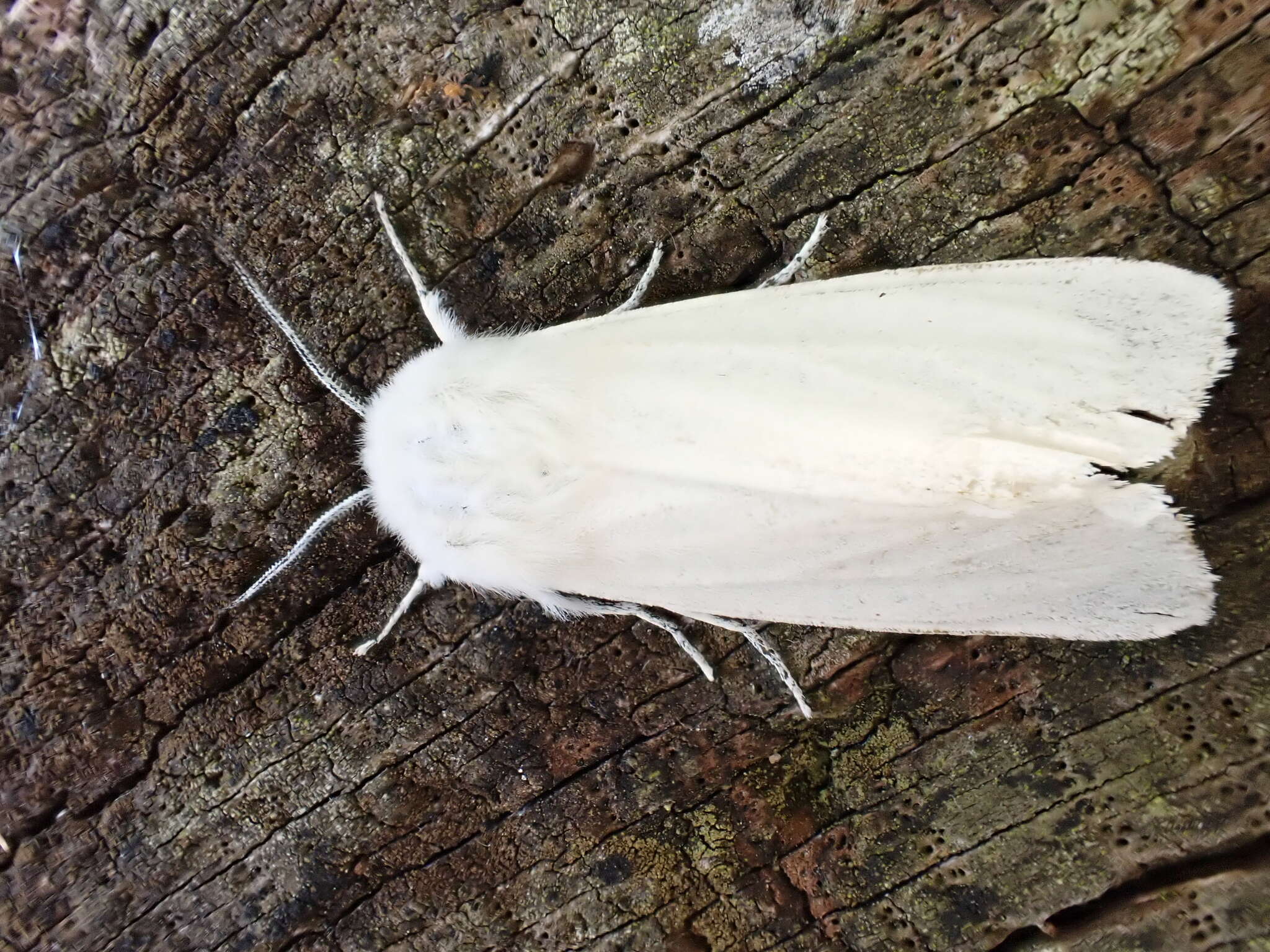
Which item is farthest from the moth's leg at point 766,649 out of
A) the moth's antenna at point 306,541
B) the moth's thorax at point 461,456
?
the moth's antenna at point 306,541

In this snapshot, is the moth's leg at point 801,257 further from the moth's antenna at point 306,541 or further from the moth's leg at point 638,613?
the moth's antenna at point 306,541

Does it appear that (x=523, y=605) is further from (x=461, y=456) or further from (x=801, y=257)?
(x=801, y=257)

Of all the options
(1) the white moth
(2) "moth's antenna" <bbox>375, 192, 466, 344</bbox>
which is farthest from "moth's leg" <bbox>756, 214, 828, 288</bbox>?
(2) "moth's antenna" <bbox>375, 192, 466, 344</bbox>

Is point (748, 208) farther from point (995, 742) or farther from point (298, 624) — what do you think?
point (298, 624)

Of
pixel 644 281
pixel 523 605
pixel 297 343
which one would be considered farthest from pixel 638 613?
pixel 297 343

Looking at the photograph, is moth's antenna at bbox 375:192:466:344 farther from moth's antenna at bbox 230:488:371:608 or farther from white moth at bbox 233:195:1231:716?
moth's antenna at bbox 230:488:371:608

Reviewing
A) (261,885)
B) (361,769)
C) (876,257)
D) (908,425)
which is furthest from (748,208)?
(261,885)

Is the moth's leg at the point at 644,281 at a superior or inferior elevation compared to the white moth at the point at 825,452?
superior
